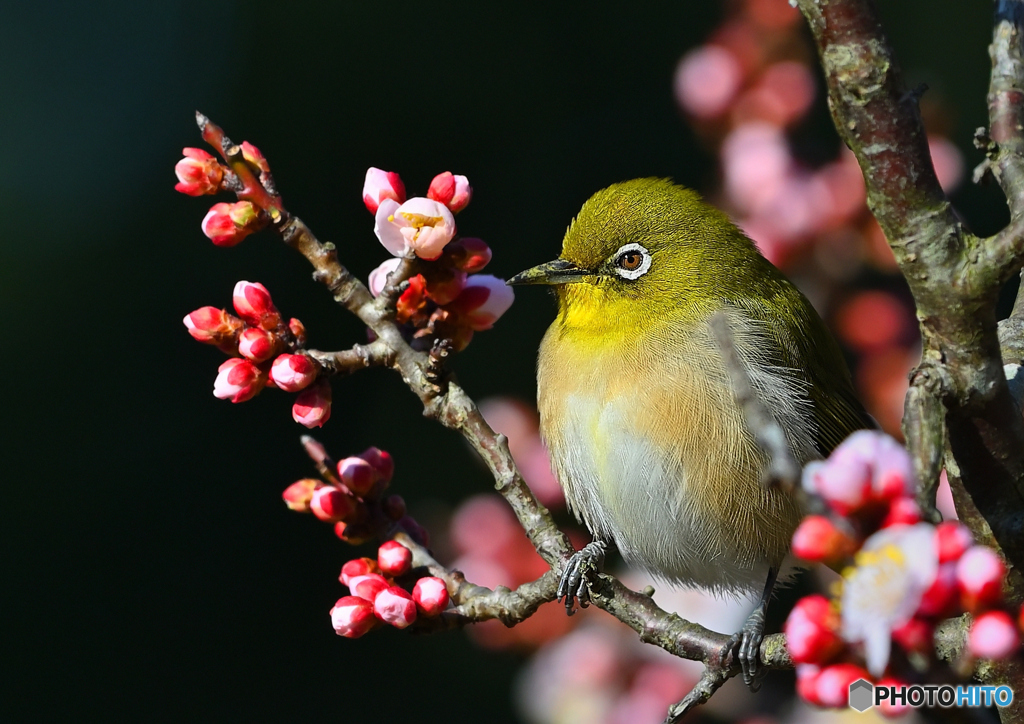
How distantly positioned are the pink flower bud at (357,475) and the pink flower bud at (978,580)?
3.89ft

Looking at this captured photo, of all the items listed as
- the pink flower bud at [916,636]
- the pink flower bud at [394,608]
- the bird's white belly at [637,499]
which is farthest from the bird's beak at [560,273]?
the pink flower bud at [916,636]

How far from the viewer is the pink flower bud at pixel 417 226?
189 cm

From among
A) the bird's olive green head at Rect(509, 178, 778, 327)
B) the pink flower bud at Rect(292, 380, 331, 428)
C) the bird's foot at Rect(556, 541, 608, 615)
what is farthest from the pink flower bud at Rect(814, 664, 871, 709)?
the bird's olive green head at Rect(509, 178, 778, 327)

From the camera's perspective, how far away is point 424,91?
19.9ft

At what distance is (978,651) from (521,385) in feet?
13.8

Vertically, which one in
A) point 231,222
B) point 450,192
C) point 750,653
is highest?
point 231,222

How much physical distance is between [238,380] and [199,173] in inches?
14.5

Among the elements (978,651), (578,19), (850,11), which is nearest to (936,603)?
(978,651)

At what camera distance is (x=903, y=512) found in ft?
3.61

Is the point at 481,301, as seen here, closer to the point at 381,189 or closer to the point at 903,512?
the point at 381,189

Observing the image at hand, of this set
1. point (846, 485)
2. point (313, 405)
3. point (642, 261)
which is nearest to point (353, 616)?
point (313, 405)

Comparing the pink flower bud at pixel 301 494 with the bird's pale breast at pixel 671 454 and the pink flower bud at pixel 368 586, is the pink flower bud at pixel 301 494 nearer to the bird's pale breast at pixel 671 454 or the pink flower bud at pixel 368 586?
the pink flower bud at pixel 368 586

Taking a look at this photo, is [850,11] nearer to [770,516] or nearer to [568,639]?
[770,516]

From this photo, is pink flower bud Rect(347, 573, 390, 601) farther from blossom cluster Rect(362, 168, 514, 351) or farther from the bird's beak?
the bird's beak
